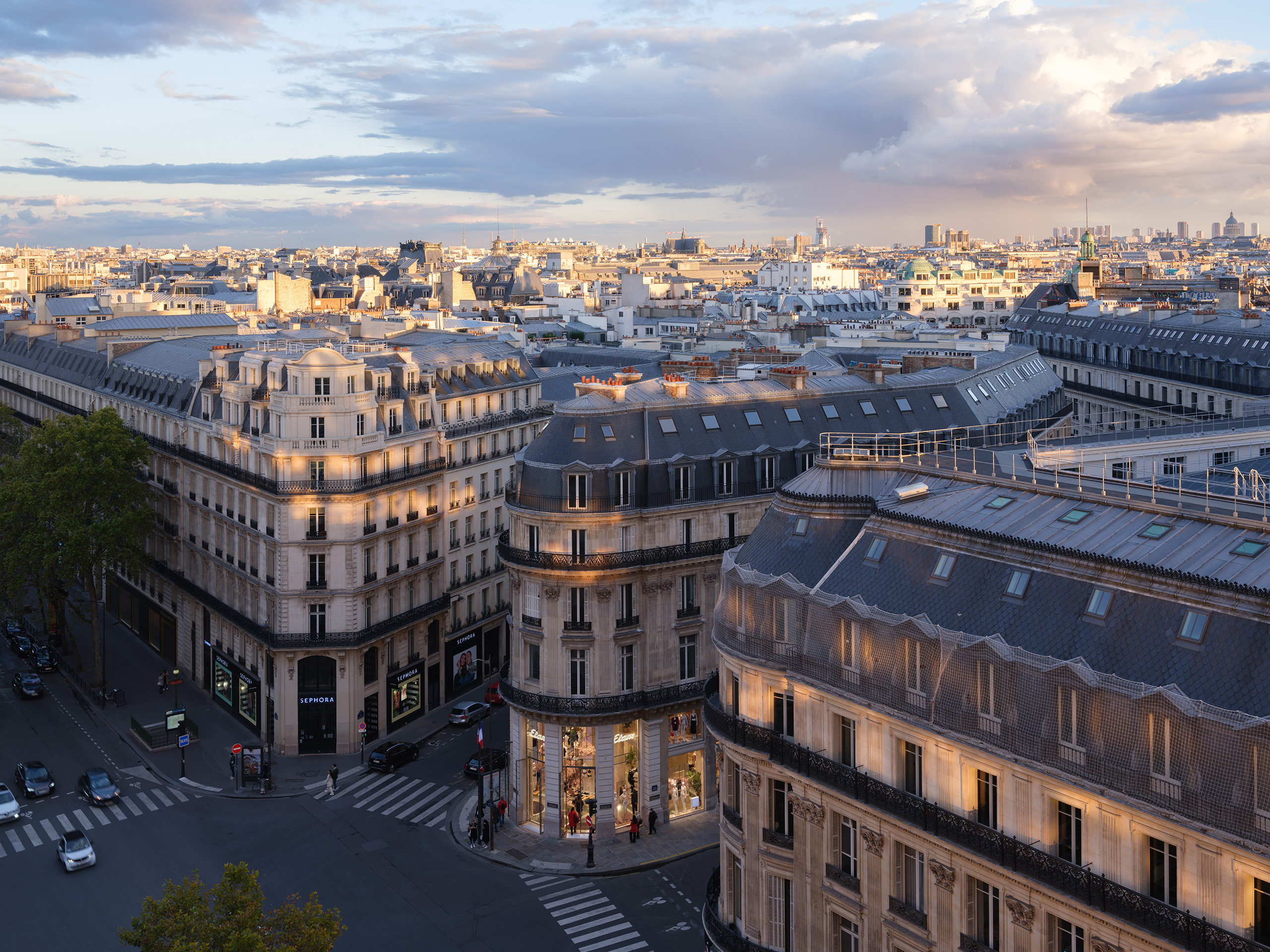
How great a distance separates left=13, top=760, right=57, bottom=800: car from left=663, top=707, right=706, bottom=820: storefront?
31855 millimetres

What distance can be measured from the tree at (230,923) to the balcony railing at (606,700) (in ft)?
65.4

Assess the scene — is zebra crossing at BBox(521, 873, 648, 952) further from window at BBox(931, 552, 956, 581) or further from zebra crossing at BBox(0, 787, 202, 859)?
window at BBox(931, 552, 956, 581)

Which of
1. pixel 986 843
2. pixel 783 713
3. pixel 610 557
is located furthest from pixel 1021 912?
pixel 610 557

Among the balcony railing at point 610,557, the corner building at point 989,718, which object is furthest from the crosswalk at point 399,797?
the corner building at point 989,718

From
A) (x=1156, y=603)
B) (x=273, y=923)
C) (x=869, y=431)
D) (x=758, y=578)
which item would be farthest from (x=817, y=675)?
(x=869, y=431)

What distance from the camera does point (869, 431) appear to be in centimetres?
6631

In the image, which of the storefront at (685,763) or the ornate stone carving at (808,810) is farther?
the storefront at (685,763)

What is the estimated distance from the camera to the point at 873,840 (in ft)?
123

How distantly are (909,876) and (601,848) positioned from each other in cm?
2436

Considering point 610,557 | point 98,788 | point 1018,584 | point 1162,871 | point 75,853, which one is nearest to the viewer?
point 1162,871

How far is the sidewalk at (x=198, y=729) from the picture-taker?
6794cm

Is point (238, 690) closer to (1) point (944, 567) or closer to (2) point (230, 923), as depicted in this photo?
(2) point (230, 923)

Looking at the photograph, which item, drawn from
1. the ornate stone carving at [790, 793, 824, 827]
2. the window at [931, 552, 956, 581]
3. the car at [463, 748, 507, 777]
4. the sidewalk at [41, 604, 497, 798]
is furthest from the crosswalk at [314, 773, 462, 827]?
the window at [931, 552, 956, 581]

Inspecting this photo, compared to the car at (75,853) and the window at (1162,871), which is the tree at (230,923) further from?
the window at (1162,871)
